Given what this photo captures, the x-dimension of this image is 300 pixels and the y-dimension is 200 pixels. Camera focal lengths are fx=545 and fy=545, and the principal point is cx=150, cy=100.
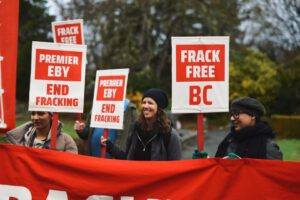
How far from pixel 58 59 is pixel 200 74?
1.44 metres

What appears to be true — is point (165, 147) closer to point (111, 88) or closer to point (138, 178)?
point (138, 178)

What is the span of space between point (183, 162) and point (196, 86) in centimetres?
75

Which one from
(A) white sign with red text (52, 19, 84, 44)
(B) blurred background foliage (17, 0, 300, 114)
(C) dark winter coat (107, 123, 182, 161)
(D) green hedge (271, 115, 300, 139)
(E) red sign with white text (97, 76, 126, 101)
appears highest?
(B) blurred background foliage (17, 0, 300, 114)

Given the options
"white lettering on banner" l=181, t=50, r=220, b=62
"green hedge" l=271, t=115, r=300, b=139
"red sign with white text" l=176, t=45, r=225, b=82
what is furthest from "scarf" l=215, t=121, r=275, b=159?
"green hedge" l=271, t=115, r=300, b=139

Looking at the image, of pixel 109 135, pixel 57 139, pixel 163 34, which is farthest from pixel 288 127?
pixel 57 139

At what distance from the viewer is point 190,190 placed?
15.5 ft

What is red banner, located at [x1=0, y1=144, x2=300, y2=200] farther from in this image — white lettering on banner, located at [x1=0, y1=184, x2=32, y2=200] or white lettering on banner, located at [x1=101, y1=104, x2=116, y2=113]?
white lettering on banner, located at [x1=101, y1=104, x2=116, y2=113]

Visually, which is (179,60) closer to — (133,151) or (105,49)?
(133,151)

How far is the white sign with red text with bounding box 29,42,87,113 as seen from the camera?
5.39 metres

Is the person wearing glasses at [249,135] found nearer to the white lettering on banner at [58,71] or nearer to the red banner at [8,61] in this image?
the white lettering on banner at [58,71]

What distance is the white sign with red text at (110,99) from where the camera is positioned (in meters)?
6.01

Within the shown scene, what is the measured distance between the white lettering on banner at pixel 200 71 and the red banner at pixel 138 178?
2.73ft

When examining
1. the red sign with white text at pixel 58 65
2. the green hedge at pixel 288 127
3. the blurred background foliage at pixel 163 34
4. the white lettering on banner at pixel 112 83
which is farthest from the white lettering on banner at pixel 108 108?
the green hedge at pixel 288 127

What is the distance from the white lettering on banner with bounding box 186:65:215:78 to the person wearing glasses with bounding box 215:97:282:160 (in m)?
0.36
